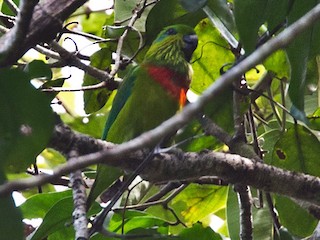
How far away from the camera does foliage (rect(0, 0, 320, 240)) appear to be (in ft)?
4.11

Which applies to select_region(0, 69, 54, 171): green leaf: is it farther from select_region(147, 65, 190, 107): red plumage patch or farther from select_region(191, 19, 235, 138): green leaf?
select_region(191, 19, 235, 138): green leaf

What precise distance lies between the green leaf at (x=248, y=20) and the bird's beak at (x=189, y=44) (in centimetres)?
61

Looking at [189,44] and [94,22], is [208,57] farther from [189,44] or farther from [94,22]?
[94,22]

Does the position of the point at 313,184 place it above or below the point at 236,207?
above

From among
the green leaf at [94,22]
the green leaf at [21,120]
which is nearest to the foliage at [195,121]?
the green leaf at [21,120]

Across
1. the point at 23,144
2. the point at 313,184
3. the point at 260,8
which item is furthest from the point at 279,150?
the point at 23,144

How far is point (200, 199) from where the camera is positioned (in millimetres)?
2377

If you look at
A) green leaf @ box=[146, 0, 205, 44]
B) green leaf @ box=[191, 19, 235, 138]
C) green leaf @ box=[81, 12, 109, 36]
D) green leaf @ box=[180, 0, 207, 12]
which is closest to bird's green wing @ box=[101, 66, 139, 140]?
green leaf @ box=[146, 0, 205, 44]

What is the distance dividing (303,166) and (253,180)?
0.38m

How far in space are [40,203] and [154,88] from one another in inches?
18.3

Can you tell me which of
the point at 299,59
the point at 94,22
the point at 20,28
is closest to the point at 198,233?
the point at 299,59

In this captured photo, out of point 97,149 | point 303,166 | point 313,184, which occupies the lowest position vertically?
point 303,166

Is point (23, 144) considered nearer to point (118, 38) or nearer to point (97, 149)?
point (97, 149)

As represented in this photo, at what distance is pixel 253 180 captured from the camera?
157cm
